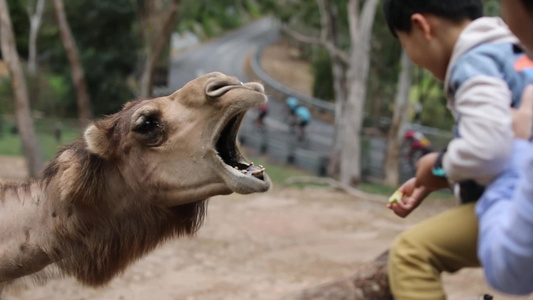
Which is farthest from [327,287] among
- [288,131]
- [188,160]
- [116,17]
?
[116,17]

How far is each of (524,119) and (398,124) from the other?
18.4 metres

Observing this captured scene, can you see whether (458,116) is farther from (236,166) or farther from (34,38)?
(34,38)

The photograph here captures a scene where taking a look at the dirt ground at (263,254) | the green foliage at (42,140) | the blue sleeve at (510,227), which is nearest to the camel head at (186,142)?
the blue sleeve at (510,227)

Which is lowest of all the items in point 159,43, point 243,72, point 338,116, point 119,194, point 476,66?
point 243,72

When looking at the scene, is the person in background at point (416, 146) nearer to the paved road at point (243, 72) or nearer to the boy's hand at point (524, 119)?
the paved road at point (243, 72)

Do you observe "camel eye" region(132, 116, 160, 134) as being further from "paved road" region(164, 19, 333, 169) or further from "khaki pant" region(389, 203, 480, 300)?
"paved road" region(164, 19, 333, 169)

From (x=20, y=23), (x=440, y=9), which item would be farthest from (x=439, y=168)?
(x=20, y=23)

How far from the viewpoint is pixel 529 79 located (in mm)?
1938

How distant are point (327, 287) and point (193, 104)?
1096mm

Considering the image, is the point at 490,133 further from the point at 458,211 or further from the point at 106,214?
the point at 106,214

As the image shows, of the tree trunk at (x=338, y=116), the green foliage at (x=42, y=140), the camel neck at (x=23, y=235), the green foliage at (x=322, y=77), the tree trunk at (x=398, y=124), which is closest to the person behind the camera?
the camel neck at (x=23, y=235)

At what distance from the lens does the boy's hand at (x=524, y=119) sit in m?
1.85

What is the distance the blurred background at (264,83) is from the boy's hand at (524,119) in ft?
36.8

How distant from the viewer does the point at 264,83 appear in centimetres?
1308
